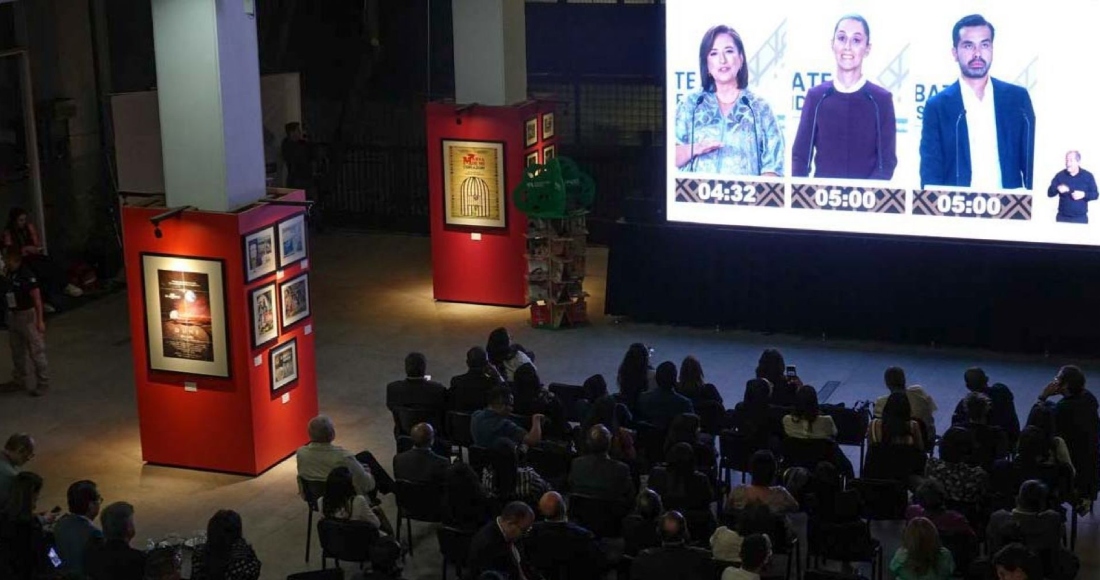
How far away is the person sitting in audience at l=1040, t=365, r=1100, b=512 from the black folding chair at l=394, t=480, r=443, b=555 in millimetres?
4321

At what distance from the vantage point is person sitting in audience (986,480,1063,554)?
30.2 feet

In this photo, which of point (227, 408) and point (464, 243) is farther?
point (464, 243)

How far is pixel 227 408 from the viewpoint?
12625 millimetres

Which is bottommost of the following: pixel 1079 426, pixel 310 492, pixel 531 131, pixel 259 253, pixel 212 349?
pixel 310 492

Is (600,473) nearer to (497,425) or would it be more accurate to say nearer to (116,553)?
(497,425)

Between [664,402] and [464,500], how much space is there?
2200 millimetres

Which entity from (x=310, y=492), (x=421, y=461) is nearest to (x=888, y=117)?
(x=421, y=461)

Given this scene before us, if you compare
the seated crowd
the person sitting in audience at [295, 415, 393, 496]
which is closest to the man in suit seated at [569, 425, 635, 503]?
the seated crowd

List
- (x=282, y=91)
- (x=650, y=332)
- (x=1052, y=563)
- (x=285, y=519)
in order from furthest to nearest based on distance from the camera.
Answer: (x=282, y=91)
(x=650, y=332)
(x=285, y=519)
(x=1052, y=563)

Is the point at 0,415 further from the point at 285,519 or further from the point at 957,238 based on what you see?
the point at 957,238

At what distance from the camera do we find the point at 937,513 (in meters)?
9.43

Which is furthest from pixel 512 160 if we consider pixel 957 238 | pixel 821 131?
pixel 957 238

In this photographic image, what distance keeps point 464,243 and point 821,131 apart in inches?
180

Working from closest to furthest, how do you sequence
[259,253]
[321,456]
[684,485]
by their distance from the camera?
[684,485]
[321,456]
[259,253]
